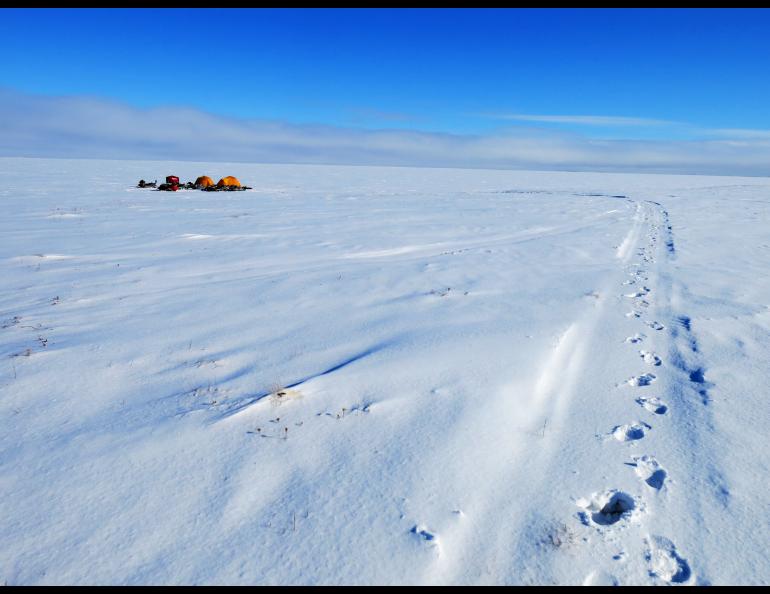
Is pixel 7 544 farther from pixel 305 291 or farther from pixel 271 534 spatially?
pixel 305 291

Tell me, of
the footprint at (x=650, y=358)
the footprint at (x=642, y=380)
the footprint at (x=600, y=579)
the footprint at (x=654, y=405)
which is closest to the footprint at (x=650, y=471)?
the footprint at (x=654, y=405)

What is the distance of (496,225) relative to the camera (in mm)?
13969

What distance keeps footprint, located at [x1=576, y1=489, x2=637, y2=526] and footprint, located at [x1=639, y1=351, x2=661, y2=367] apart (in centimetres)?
208

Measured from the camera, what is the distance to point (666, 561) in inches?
82.5

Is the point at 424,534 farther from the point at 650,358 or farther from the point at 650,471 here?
the point at 650,358

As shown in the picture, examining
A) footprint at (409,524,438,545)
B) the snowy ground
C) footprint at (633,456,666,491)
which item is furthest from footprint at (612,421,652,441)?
footprint at (409,524,438,545)

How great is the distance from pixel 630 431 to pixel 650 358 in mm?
1483

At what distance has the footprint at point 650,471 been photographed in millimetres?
2625

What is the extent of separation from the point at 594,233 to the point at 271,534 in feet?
40.9

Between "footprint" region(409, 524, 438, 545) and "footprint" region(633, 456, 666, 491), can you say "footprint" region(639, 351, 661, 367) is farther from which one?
"footprint" region(409, 524, 438, 545)

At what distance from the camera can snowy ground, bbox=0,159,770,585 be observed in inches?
83.0

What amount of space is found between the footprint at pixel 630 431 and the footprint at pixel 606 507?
0.60m
